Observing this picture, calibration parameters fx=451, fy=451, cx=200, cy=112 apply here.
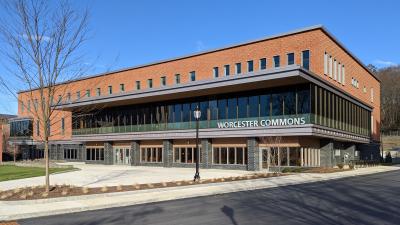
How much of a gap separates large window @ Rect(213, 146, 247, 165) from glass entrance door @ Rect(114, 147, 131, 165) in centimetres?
1297

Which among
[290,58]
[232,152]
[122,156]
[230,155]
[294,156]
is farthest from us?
[122,156]

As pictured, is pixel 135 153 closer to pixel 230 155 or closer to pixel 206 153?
pixel 206 153

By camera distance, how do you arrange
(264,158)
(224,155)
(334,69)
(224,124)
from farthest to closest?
(334,69) → (224,155) → (224,124) → (264,158)

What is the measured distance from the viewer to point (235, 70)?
145ft

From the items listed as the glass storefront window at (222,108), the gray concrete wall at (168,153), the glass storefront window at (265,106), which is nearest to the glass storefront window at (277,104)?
the glass storefront window at (265,106)

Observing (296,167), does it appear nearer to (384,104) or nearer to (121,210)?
(121,210)

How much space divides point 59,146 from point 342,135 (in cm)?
4166

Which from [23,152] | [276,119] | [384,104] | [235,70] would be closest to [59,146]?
[23,152]

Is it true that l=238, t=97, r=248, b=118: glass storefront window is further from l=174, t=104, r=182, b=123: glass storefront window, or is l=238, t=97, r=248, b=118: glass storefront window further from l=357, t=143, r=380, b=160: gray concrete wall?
l=357, t=143, r=380, b=160: gray concrete wall

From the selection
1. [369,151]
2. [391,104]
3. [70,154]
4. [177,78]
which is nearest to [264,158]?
[177,78]

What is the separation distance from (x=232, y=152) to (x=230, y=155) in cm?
36

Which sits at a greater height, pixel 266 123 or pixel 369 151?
pixel 266 123

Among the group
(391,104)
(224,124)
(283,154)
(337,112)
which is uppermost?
(391,104)

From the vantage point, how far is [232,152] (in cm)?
4169
